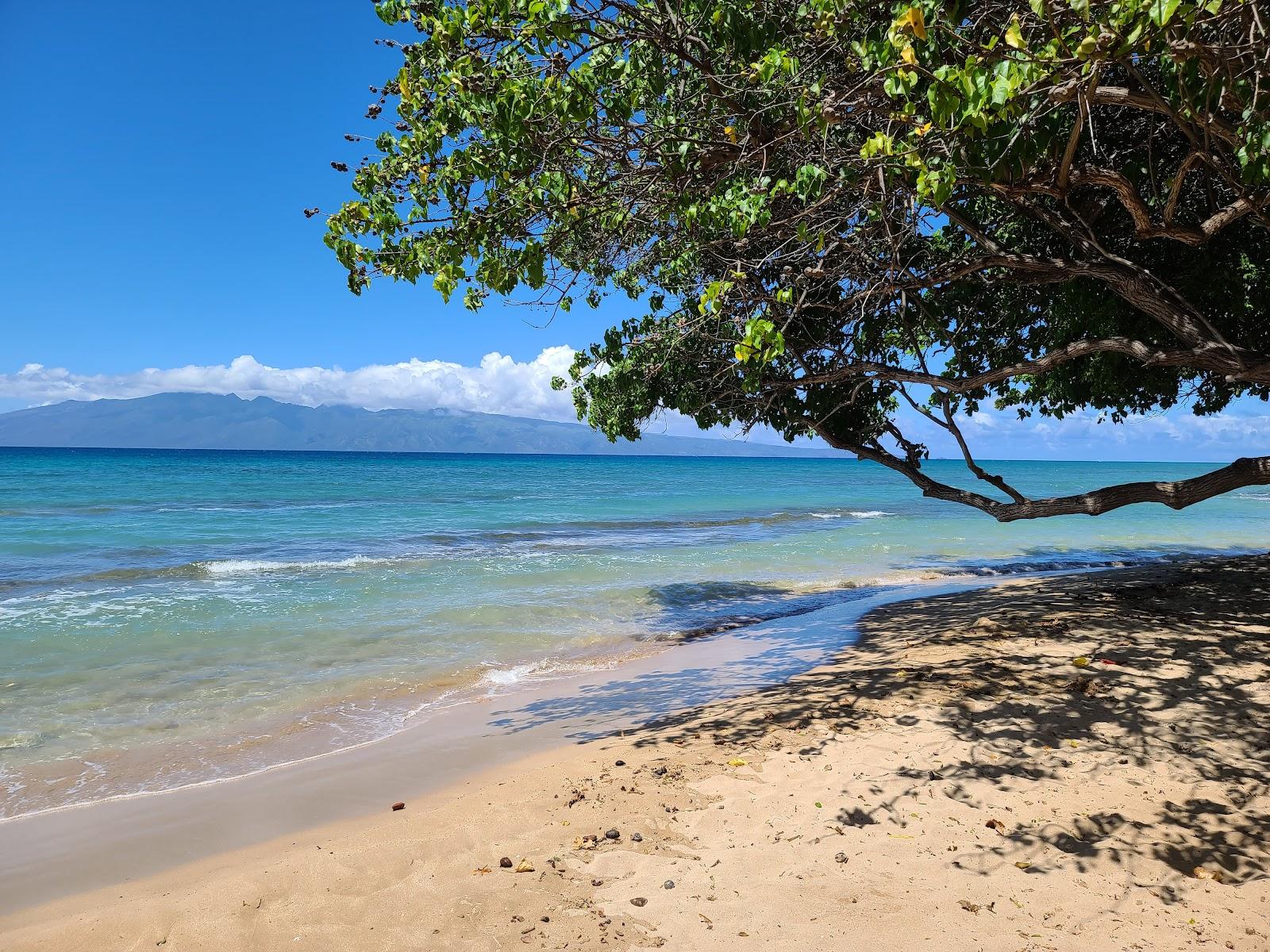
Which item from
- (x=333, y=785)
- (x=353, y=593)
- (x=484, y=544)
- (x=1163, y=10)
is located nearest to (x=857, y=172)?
(x=1163, y=10)

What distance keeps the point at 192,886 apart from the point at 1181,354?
802 centimetres

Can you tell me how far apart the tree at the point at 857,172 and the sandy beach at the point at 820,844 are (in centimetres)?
270

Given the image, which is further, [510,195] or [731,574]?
[731,574]

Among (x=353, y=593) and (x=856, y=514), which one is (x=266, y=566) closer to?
(x=353, y=593)

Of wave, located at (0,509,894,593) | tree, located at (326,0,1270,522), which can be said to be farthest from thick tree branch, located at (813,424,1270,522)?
wave, located at (0,509,894,593)

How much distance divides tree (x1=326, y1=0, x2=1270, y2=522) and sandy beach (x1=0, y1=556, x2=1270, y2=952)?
2.70 meters

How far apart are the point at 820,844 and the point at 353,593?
427 inches

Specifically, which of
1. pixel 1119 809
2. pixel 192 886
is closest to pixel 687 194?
pixel 1119 809

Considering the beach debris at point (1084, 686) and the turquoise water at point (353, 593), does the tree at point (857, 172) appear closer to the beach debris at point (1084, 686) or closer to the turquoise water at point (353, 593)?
the beach debris at point (1084, 686)

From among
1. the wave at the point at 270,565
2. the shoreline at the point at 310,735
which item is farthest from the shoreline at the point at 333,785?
the wave at the point at 270,565

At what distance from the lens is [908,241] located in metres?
8.73

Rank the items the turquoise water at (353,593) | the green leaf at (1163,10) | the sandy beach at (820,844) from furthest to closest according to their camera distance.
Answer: the turquoise water at (353,593), the sandy beach at (820,844), the green leaf at (1163,10)

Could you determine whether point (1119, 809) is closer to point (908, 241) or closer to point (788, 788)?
point (788, 788)

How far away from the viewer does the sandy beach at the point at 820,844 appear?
3.23m
